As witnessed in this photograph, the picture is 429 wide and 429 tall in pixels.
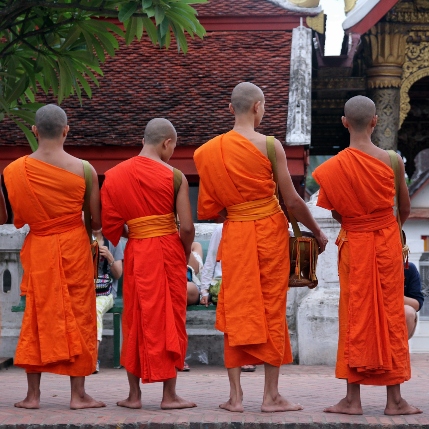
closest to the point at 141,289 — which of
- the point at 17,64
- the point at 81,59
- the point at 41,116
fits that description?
the point at 41,116

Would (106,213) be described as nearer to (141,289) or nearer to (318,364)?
(141,289)

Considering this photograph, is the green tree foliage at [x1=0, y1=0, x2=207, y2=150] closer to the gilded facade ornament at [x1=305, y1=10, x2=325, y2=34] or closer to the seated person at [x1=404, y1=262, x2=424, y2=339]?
the seated person at [x1=404, y1=262, x2=424, y2=339]

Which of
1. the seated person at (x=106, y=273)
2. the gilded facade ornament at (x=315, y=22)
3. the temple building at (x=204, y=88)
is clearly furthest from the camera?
the gilded facade ornament at (x=315, y=22)

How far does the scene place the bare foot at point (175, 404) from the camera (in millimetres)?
6340

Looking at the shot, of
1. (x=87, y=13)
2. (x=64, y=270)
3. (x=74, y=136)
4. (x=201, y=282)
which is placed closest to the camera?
(x=64, y=270)

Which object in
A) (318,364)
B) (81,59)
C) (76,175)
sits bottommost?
(318,364)

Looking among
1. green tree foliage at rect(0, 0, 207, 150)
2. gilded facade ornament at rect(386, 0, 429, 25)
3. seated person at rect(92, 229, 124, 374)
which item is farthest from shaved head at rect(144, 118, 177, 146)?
gilded facade ornament at rect(386, 0, 429, 25)

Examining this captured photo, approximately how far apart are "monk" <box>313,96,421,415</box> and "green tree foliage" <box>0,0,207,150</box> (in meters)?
1.72

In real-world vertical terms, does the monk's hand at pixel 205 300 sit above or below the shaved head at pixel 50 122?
below

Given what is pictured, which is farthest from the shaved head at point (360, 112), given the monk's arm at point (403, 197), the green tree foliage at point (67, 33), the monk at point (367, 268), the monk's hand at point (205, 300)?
the monk's hand at point (205, 300)

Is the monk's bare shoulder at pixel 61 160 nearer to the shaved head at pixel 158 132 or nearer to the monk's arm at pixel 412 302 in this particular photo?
the shaved head at pixel 158 132

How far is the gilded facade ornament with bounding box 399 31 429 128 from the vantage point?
15820 millimetres

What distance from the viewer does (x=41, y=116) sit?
255 inches

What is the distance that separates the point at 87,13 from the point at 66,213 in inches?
95.6
